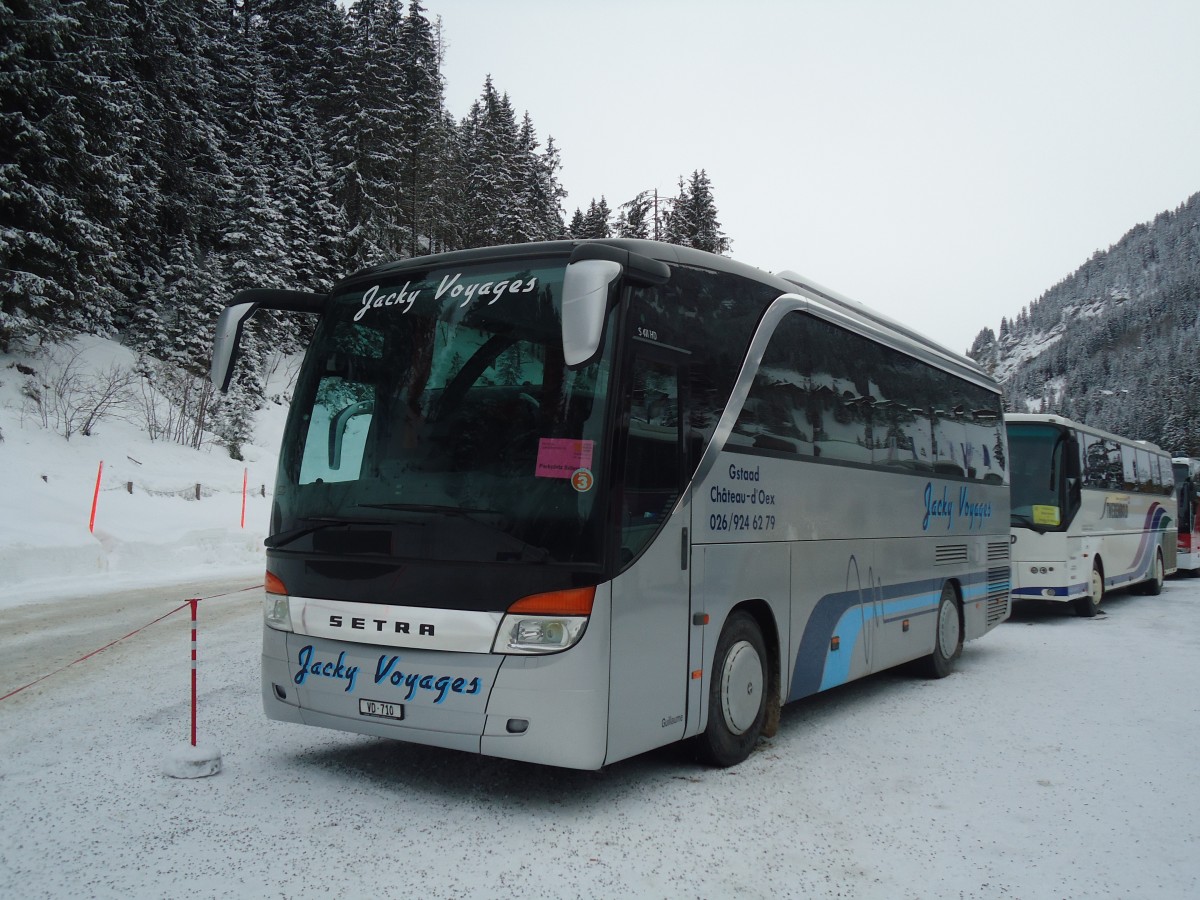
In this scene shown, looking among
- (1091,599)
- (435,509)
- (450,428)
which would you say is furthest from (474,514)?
(1091,599)

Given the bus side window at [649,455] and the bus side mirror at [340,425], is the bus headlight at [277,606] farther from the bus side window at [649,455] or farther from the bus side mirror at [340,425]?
the bus side window at [649,455]

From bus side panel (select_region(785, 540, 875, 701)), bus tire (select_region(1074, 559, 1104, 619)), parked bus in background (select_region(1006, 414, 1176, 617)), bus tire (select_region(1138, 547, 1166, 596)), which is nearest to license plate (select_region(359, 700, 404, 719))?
bus side panel (select_region(785, 540, 875, 701))

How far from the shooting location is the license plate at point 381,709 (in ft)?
17.5

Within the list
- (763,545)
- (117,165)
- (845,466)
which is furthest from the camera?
(117,165)

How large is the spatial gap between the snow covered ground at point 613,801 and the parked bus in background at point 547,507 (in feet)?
1.42

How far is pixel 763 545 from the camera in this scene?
668 centimetres

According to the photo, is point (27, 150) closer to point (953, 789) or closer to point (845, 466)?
point (845, 466)

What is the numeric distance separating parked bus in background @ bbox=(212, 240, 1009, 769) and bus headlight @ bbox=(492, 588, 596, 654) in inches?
0.5

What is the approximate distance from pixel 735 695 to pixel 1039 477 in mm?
11419

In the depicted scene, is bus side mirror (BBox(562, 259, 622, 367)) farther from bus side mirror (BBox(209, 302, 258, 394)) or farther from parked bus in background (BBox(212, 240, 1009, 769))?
bus side mirror (BBox(209, 302, 258, 394))

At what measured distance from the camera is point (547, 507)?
16.8 ft

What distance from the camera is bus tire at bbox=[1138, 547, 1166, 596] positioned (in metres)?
20.6

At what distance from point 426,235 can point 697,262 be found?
52.7 m

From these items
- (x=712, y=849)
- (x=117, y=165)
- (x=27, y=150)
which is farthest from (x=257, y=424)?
(x=712, y=849)
